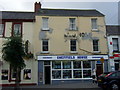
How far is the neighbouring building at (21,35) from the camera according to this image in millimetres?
23594

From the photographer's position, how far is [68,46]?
24.7 meters

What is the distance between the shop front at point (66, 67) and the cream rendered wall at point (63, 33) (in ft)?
2.99

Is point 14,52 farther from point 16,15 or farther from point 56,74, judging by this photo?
point 16,15

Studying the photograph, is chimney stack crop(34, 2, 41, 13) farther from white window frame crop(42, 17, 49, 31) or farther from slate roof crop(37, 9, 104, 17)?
white window frame crop(42, 17, 49, 31)

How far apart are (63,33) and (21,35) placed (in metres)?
5.41

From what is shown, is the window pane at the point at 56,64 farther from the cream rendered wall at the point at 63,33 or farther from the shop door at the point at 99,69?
the shop door at the point at 99,69

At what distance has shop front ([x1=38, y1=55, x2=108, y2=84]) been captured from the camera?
23859 mm

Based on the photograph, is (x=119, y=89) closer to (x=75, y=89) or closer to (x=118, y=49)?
(x=75, y=89)

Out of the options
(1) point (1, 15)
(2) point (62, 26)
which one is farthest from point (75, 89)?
(1) point (1, 15)

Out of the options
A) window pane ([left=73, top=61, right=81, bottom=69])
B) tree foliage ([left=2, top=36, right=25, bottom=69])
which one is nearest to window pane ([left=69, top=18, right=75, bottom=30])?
window pane ([left=73, top=61, right=81, bottom=69])

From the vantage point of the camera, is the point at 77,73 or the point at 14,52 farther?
the point at 77,73

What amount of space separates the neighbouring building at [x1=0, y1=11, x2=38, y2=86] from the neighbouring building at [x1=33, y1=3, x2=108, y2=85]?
0.68m

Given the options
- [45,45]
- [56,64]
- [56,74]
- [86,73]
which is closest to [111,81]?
[86,73]

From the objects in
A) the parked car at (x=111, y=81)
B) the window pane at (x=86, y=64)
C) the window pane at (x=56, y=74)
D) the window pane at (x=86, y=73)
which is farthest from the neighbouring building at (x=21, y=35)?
the parked car at (x=111, y=81)
